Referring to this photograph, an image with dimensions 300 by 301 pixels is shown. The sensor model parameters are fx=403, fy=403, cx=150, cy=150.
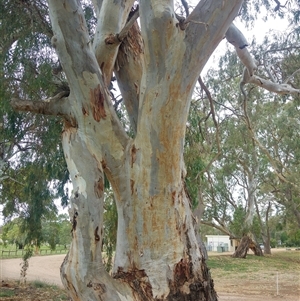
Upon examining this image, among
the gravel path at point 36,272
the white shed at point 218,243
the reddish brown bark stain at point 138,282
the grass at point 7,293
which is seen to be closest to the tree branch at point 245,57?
the reddish brown bark stain at point 138,282

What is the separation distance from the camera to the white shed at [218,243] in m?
38.7

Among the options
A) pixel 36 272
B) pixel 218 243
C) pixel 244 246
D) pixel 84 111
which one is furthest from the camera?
pixel 218 243

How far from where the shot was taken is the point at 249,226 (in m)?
21.6

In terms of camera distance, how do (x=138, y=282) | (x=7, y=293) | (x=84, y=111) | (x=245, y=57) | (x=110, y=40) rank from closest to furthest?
(x=138, y=282), (x=84, y=111), (x=110, y=40), (x=245, y=57), (x=7, y=293)

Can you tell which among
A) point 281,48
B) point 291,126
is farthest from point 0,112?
point 291,126

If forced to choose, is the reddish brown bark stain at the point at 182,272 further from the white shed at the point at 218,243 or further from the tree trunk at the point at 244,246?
the white shed at the point at 218,243

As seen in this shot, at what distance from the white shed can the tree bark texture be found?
119 feet

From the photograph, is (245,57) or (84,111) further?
(245,57)

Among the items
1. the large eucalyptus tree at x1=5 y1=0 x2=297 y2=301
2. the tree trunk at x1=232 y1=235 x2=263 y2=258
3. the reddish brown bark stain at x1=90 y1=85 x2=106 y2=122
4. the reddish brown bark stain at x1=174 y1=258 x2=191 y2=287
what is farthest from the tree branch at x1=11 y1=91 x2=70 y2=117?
the tree trunk at x1=232 y1=235 x2=263 y2=258

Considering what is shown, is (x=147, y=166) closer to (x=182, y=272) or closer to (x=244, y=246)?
(x=182, y=272)

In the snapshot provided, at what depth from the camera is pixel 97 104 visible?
10.5 ft

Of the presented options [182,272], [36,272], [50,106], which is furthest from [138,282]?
[36,272]

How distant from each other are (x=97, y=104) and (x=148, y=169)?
698 millimetres

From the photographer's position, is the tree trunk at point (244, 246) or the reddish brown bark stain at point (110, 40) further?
the tree trunk at point (244, 246)
